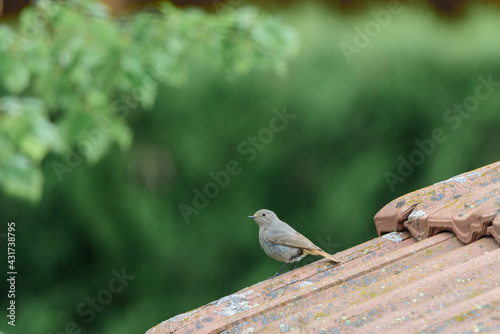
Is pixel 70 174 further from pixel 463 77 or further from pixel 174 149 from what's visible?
pixel 463 77

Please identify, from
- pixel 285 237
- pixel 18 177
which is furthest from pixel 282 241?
pixel 18 177

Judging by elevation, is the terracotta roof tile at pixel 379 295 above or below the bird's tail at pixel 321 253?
above

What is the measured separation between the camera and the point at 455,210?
243cm

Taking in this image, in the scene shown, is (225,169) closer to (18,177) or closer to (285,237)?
(285,237)

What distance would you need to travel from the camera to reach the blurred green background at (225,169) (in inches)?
169

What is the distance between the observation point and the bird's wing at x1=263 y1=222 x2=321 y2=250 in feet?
10.6

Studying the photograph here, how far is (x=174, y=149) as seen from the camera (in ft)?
14.2

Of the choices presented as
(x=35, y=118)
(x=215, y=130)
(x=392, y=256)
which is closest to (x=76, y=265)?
(x=215, y=130)

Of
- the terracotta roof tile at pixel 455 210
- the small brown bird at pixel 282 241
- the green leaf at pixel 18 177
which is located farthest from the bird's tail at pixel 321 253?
the green leaf at pixel 18 177

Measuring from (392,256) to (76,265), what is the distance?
2.60 metres

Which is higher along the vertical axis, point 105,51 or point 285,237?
point 105,51

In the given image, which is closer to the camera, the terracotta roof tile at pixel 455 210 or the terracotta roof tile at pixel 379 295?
the terracotta roof tile at pixel 379 295

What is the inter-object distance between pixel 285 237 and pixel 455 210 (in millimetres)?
1094

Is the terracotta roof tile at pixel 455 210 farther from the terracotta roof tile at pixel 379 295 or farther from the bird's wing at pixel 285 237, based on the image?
the bird's wing at pixel 285 237
